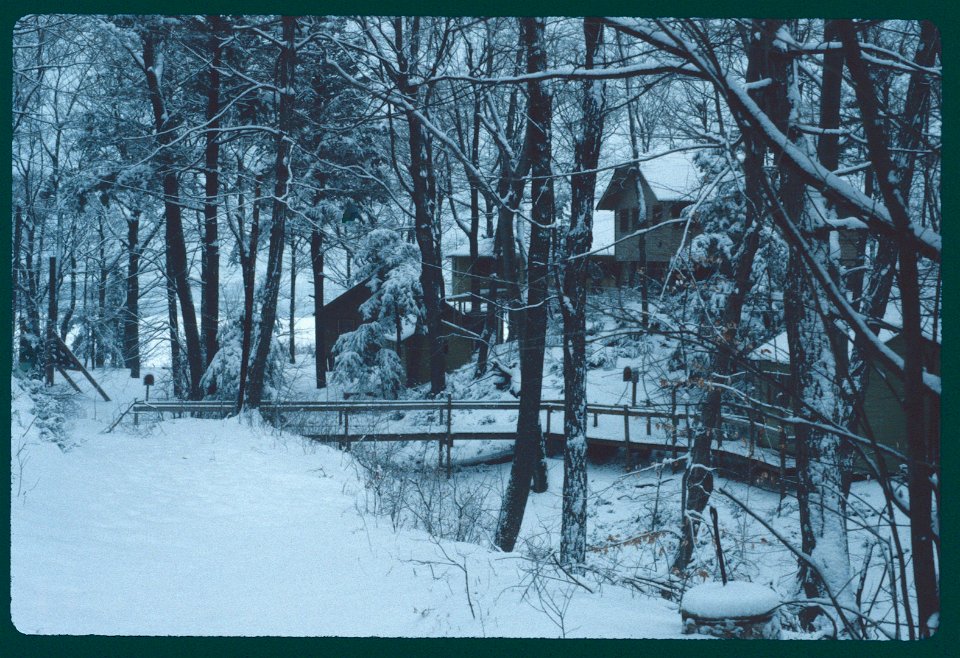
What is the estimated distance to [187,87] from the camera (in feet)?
22.5

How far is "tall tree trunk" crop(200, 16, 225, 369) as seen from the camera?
6522 mm

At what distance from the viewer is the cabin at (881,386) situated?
2.44 m

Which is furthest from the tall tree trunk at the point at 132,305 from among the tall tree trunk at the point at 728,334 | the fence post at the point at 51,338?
the tall tree trunk at the point at 728,334

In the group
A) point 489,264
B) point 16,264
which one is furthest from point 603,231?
point 16,264

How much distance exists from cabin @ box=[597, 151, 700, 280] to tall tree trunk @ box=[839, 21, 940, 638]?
2.23m

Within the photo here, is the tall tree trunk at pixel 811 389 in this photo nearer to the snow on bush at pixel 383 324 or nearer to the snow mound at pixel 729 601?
the snow mound at pixel 729 601

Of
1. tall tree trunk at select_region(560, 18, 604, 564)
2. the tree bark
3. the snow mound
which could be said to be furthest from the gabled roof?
the snow mound

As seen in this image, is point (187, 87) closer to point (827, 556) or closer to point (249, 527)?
point (249, 527)

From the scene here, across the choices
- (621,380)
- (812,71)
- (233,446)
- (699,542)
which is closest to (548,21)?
(812,71)

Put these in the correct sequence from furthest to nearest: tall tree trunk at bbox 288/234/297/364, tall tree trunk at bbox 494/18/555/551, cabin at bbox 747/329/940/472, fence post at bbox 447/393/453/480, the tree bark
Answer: tall tree trunk at bbox 288/234/297/364
fence post at bbox 447/393/453/480
tall tree trunk at bbox 494/18/555/551
the tree bark
cabin at bbox 747/329/940/472

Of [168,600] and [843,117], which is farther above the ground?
[843,117]

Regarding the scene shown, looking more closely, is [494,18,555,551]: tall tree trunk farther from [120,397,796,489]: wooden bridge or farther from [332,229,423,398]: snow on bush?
[332,229,423,398]: snow on bush

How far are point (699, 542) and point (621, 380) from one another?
1142 millimetres

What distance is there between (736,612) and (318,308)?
28.4ft
